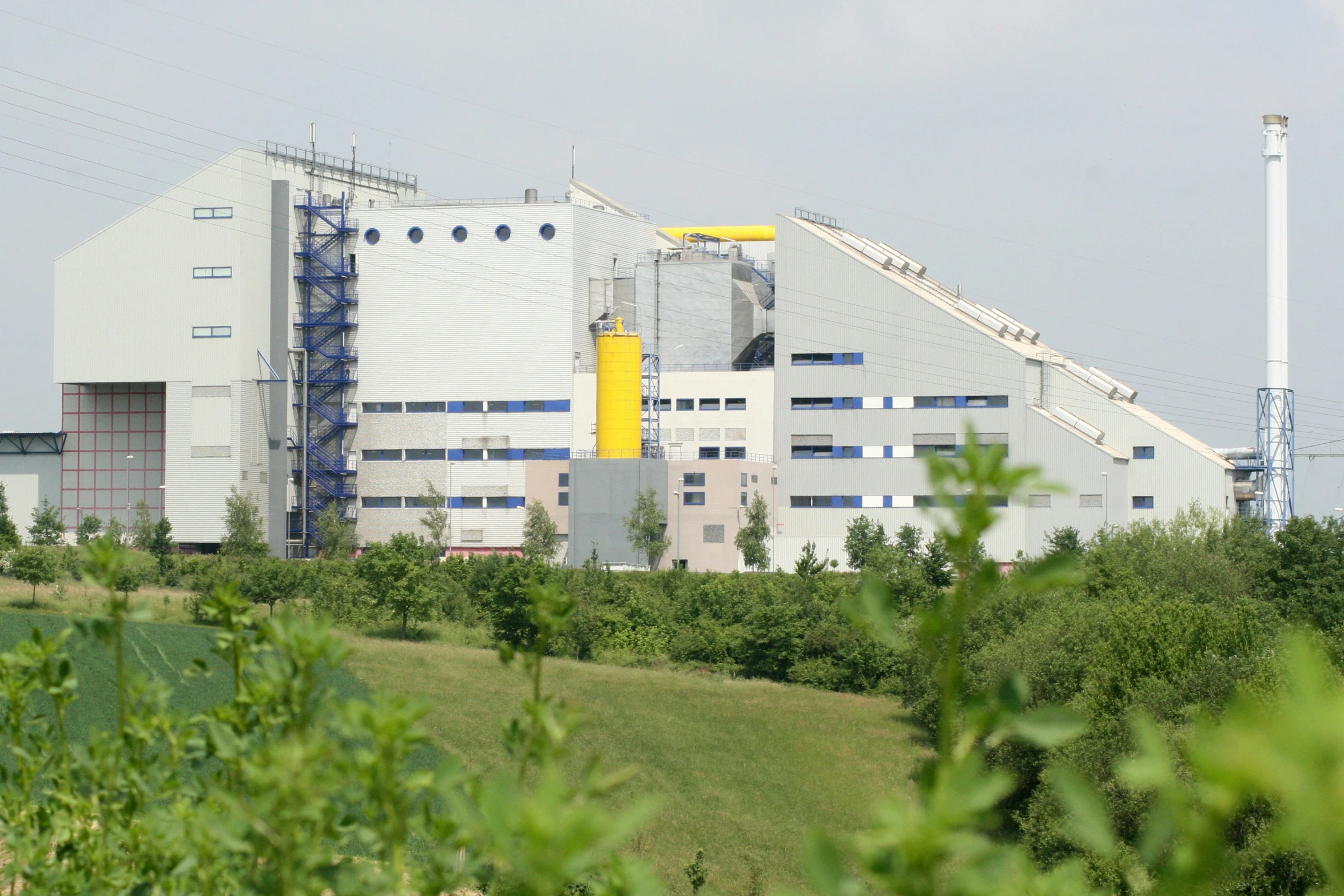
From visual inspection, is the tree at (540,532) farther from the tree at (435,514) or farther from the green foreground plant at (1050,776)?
the green foreground plant at (1050,776)

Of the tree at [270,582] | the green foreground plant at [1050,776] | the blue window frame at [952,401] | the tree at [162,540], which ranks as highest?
the blue window frame at [952,401]

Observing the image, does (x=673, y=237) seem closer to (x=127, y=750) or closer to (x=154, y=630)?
(x=154, y=630)

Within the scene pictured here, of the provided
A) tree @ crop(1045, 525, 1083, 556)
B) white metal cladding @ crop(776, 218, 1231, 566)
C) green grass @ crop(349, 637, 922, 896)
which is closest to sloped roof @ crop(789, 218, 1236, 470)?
white metal cladding @ crop(776, 218, 1231, 566)

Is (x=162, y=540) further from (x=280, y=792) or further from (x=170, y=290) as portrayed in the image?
(x=280, y=792)

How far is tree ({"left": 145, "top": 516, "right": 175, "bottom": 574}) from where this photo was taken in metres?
53.1

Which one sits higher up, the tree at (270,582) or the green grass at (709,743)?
the tree at (270,582)

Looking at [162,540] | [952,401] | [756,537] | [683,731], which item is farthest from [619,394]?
[683,731]

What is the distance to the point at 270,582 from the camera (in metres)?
38.8

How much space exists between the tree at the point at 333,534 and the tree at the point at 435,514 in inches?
143

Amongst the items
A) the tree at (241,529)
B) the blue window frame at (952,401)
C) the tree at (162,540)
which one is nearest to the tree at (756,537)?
the blue window frame at (952,401)

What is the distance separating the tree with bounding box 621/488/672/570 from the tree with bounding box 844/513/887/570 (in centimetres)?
844

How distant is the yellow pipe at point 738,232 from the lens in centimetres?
7694

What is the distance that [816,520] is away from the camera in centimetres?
6325

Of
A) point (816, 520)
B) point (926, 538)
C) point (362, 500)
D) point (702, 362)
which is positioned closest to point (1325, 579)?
point (926, 538)
